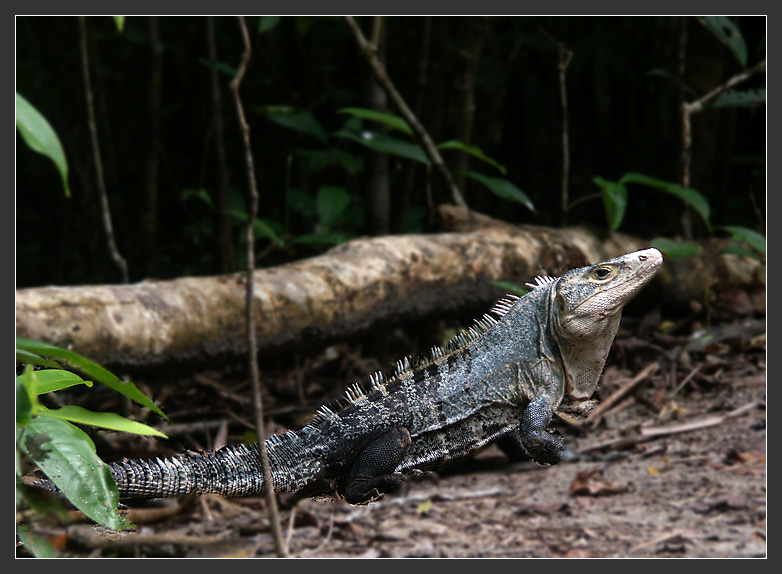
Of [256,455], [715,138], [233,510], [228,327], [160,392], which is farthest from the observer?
[715,138]

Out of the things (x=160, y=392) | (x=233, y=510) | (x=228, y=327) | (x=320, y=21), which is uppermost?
(x=320, y=21)

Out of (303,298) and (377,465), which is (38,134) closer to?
(377,465)

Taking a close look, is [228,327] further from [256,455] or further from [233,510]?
[256,455]

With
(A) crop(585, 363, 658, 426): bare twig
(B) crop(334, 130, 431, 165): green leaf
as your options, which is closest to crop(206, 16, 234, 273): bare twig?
(B) crop(334, 130, 431, 165): green leaf

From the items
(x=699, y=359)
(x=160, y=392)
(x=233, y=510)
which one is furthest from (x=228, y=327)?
(x=699, y=359)

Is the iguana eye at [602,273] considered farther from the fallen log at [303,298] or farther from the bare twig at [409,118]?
the bare twig at [409,118]

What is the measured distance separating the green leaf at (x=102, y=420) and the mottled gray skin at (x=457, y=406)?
0.14 m

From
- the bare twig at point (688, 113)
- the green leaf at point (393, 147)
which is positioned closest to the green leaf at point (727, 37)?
the bare twig at point (688, 113)

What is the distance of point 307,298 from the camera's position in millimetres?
3785

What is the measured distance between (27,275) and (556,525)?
6.26 m

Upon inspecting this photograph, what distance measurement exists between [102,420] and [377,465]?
0.56 meters

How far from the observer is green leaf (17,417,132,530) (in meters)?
1.29

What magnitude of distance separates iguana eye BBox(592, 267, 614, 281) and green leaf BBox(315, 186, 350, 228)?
3530mm

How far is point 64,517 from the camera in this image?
0.96m
